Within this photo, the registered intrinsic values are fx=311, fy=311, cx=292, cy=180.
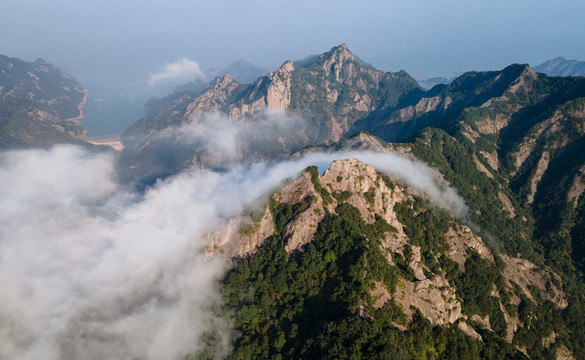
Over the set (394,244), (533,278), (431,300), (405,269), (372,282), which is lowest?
(533,278)

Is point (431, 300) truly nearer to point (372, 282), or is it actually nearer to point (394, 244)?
point (372, 282)

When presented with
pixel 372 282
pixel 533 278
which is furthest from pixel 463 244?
pixel 372 282

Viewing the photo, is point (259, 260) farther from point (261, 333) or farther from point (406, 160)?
point (406, 160)

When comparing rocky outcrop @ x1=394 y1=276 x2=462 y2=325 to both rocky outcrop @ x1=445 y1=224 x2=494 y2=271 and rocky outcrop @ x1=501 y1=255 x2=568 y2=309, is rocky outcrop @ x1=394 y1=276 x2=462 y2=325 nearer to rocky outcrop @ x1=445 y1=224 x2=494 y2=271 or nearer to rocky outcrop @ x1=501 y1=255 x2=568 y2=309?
rocky outcrop @ x1=445 y1=224 x2=494 y2=271

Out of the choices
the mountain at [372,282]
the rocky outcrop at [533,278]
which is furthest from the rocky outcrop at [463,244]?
the rocky outcrop at [533,278]

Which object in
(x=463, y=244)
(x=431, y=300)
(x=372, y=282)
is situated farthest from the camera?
(x=463, y=244)

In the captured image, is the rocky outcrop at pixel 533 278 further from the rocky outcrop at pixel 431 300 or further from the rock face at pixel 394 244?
the rocky outcrop at pixel 431 300

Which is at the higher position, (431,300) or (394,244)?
(394,244)
